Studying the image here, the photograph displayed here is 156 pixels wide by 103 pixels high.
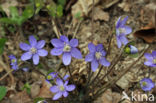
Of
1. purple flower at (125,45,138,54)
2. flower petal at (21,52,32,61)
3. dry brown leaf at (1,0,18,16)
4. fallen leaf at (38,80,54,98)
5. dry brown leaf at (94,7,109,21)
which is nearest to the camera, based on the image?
purple flower at (125,45,138,54)

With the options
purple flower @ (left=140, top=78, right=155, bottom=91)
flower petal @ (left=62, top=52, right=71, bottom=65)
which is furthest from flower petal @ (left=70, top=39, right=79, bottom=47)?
purple flower @ (left=140, top=78, right=155, bottom=91)

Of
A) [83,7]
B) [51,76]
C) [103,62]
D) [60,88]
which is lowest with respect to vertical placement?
[60,88]

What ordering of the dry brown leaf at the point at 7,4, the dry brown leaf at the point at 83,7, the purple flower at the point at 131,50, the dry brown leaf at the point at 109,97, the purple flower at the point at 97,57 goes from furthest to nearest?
the dry brown leaf at the point at 7,4 < the dry brown leaf at the point at 83,7 < the dry brown leaf at the point at 109,97 < the purple flower at the point at 97,57 < the purple flower at the point at 131,50

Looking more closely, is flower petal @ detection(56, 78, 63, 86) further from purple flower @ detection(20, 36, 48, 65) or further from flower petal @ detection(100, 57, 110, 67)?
flower petal @ detection(100, 57, 110, 67)

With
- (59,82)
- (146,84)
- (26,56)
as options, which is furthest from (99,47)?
(26,56)

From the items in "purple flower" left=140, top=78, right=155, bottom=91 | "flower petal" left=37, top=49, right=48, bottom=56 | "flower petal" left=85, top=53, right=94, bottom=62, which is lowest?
"purple flower" left=140, top=78, right=155, bottom=91

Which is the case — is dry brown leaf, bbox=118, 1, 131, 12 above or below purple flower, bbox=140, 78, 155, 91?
above

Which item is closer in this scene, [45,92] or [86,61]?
[86,61]

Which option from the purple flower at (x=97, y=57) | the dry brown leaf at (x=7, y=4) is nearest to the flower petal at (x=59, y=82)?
the purple flower at (x=97, y=57)

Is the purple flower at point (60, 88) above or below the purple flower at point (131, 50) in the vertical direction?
below

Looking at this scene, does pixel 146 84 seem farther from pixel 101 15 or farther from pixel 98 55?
pixel 101 15

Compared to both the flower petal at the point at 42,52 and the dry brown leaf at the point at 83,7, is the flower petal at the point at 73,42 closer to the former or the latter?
the flower petal at the point at 42,52

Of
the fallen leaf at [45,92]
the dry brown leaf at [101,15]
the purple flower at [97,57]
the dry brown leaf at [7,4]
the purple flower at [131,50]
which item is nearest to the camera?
the purple flower at [131,50]
